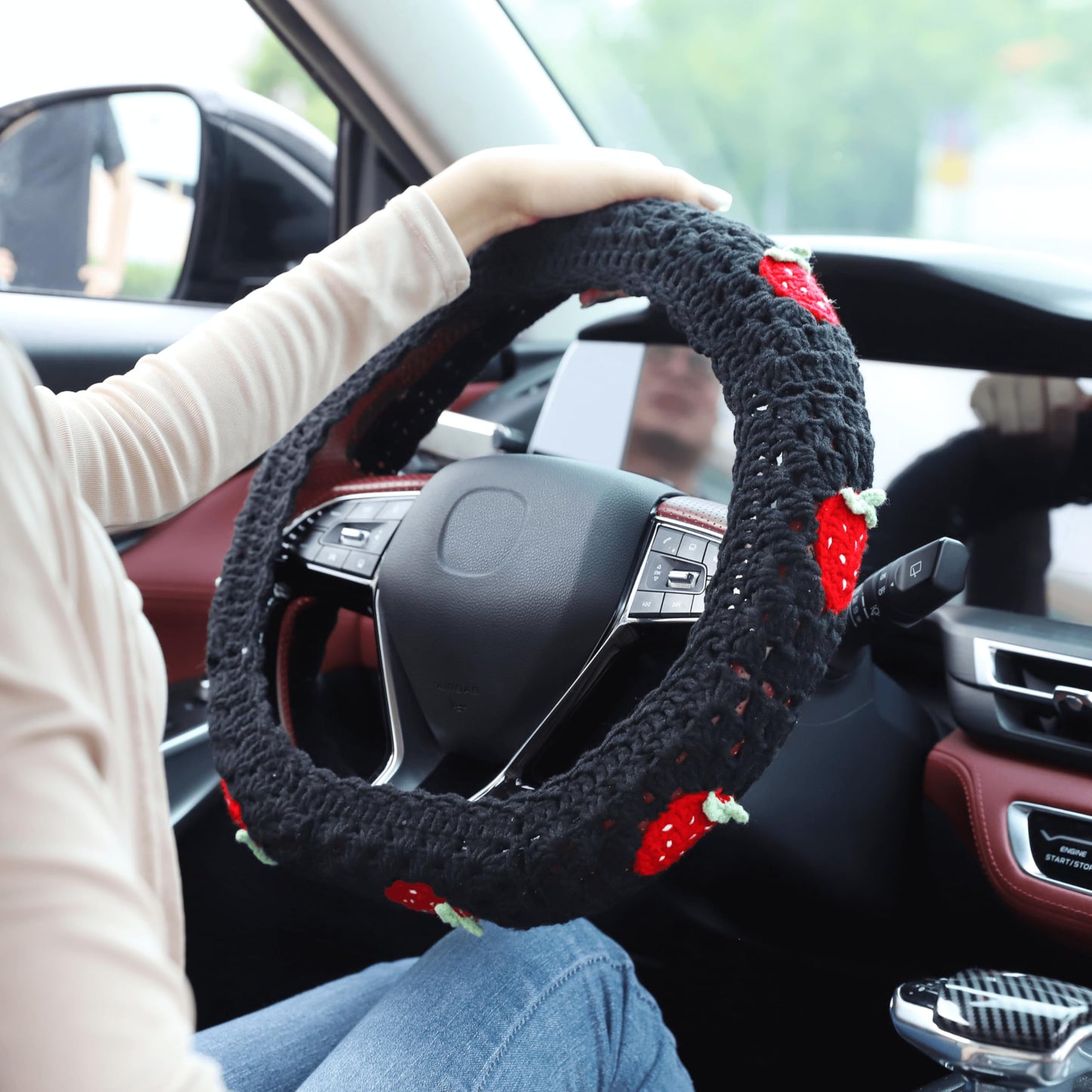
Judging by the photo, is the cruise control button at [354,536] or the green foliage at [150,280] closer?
the cruise control button at [354,536]

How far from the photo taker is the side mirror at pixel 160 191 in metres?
1.59

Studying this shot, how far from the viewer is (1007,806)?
2.71 ft

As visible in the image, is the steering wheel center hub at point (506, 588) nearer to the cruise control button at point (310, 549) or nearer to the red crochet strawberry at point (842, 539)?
the cruise control button at point (310, 549)

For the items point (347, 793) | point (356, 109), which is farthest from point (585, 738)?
point (356, 109)

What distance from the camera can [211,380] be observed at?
2.48ft

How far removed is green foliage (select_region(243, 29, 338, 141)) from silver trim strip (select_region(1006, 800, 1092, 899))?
114 centimetres

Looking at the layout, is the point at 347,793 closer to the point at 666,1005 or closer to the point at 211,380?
the point at 211,380

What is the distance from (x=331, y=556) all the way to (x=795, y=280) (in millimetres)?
412

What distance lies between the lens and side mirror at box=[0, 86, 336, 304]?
1591 mm

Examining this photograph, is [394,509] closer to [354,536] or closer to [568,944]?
[354,536]

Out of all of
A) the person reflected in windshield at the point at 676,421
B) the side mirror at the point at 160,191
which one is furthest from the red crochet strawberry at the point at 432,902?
the side mirror at the point at 160,191

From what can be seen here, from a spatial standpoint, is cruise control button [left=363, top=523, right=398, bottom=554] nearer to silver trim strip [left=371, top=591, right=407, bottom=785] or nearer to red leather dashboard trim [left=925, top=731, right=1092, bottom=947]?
silver trim strip [left=371, top=591, right=407, bottom=785]

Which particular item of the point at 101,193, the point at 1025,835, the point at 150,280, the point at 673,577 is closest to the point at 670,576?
the point at 673,577

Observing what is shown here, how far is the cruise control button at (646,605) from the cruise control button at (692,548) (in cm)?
3
